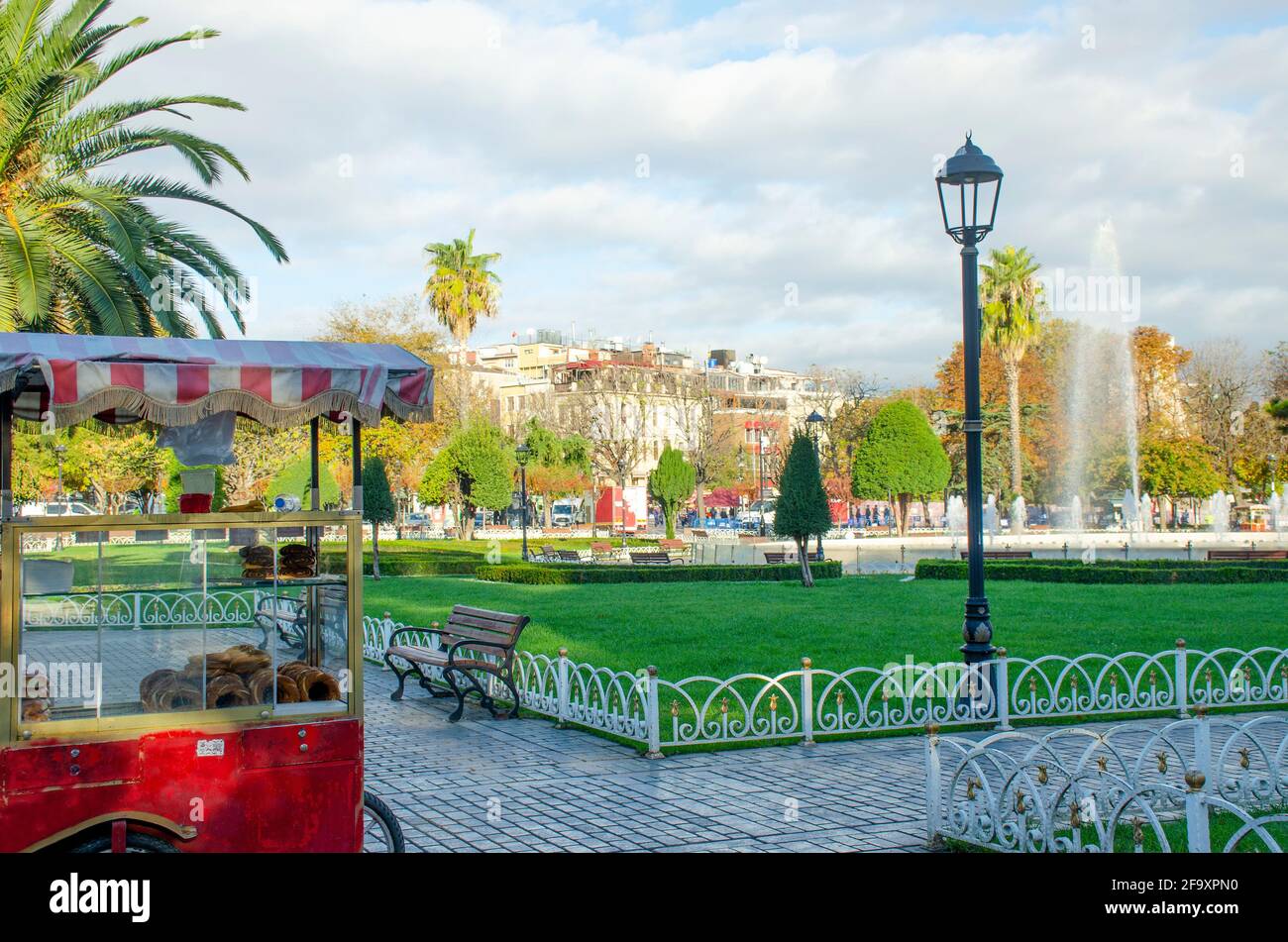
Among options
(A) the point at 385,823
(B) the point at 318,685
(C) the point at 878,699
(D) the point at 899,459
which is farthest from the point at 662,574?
(D) the point at 899,459

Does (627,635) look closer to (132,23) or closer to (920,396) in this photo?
(132,23)

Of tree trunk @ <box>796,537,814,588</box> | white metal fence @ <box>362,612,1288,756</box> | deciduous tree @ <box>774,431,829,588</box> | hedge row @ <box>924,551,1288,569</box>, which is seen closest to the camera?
white metal fence @ <box>362,612,1288,756</box>

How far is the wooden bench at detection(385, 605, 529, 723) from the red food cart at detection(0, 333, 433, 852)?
504cm

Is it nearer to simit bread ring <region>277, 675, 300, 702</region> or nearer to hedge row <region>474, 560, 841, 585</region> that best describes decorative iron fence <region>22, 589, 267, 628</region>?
simit bread ring <region>277, 675, 300, 702</region>

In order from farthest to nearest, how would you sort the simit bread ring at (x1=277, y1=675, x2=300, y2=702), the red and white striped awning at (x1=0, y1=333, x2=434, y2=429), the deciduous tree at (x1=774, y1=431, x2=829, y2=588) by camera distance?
the deciduous tree at (x1=774, y1=431, x2=829, y2=588)
the simit bread ring at (x1=277, y1=675, x2=300, y2=702)
the red and white striped awning at (x1=0, y1=333, x2=434, y2=429)

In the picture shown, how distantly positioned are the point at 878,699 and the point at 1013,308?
41.5m

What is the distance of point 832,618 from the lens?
18016 mm

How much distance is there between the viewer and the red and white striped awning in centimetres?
487

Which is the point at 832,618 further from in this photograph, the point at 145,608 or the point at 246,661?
the point at 145,608

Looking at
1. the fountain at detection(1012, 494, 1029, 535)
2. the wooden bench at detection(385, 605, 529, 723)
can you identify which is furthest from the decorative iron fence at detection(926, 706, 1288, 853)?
the fountain at detection(1012, 494, 1029, 535)

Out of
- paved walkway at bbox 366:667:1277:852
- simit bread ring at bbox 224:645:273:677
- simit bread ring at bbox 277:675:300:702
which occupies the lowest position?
paved walkway at bbox 366:667:1277:852

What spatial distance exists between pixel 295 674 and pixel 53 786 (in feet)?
3.90

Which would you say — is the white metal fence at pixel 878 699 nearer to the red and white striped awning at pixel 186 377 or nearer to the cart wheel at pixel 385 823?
the cart wheel at pixel 385 823
